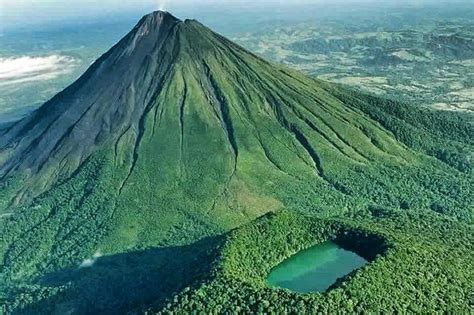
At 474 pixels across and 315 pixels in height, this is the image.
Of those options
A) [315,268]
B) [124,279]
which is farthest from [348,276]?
[124,279]

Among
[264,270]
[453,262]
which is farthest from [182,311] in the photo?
[453,262]

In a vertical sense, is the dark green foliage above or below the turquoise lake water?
above

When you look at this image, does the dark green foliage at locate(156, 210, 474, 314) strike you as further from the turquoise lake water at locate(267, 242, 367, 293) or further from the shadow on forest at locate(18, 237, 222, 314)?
the shadow on forest at locate(18, 237, 222, 314)

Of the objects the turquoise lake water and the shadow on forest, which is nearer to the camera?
the turquoise lake water

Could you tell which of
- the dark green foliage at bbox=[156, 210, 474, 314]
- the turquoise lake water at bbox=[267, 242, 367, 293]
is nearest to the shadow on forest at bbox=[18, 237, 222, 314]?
the dark green foliage at bbox=[156, 210, 474, 314]

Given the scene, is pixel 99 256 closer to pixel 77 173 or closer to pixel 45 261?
pixel 45 261

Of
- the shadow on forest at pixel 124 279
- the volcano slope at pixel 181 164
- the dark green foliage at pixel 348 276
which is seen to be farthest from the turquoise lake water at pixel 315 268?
the volcano slope at pixel 181 164
